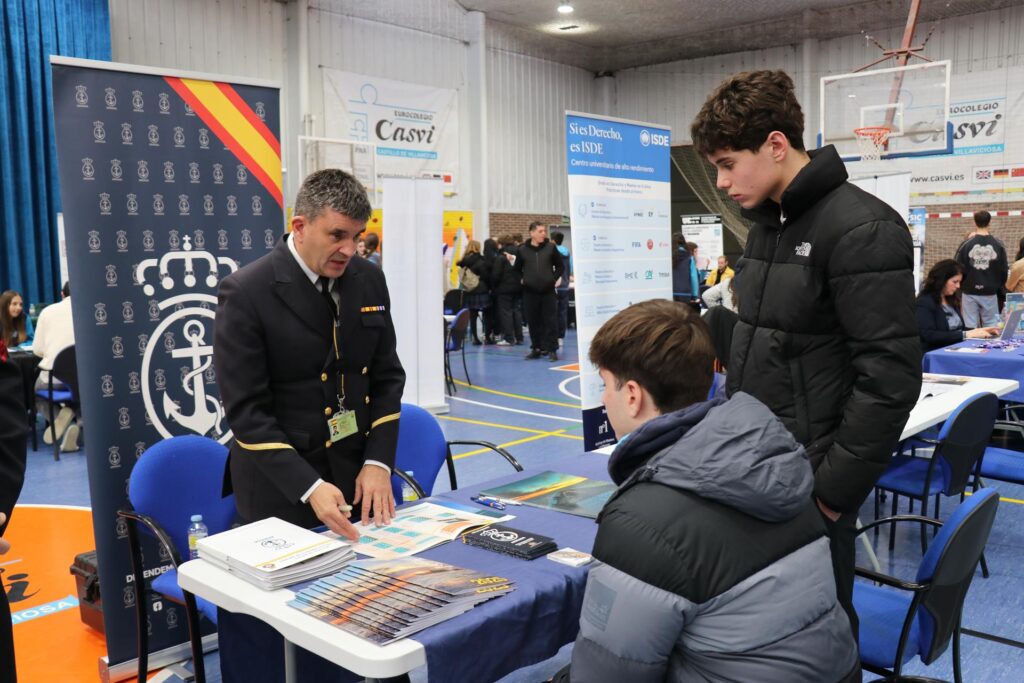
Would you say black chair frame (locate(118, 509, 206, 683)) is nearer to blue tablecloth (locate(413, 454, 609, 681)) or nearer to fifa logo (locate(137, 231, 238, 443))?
fifa logo (locate(137, 231, 238, 443))

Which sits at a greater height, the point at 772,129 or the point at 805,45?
the point at 805,45

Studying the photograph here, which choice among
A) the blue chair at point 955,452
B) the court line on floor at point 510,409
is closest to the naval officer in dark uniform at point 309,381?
the blue chair at point 955,452

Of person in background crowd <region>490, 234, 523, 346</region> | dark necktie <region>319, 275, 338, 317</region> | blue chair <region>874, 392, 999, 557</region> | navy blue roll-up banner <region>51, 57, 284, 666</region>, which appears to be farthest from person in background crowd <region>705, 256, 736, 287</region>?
dark necktie <region>319, 275, 338, 317</region>

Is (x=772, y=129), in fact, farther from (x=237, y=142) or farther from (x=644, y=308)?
(x=237, y=142)

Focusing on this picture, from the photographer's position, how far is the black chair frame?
2402 mm

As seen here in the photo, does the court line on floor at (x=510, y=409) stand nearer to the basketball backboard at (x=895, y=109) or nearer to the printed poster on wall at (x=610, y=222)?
the printed poster on wall at (x=610, y=222)

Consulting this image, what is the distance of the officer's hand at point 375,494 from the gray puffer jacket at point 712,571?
40.9 inches

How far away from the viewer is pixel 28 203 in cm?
969

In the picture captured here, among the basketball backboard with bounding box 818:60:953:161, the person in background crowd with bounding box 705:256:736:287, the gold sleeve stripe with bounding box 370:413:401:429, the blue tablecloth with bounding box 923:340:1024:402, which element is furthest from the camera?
the person in background crowd with bounding box 705:256:736:287

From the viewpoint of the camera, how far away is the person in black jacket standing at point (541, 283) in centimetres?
1059

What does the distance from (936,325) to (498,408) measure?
3700 mm

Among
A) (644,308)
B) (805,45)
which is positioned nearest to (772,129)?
(644,308)

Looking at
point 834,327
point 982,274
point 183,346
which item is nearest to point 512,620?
point 834,327

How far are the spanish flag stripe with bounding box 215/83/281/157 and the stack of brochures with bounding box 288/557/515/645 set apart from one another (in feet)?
6.49
